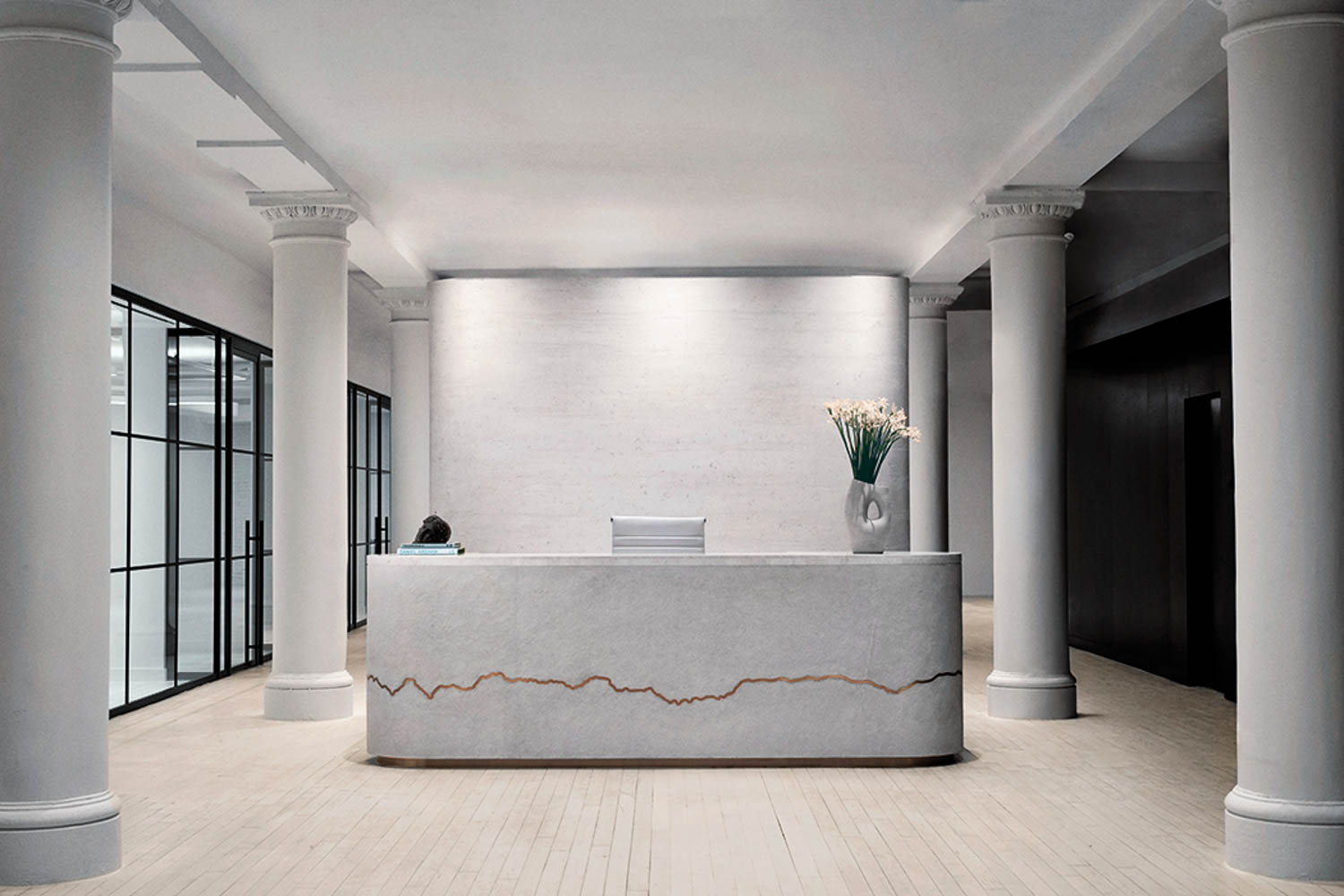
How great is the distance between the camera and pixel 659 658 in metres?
6.26

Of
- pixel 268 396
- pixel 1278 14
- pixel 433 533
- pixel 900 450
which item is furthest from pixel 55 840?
pixel 900 450

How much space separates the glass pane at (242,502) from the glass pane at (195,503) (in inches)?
21.9

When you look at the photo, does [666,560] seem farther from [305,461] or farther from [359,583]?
[359,583]

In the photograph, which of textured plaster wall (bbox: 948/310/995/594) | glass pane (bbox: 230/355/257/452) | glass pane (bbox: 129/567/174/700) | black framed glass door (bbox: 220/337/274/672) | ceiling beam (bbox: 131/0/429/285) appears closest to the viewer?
ceiling beam (bbox: 131/0/429/285)

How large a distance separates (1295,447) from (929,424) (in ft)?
27.3

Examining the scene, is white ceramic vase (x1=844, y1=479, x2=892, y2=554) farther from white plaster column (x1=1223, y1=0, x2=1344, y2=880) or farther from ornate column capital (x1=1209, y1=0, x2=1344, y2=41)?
ornate column capital (x1=1209, y1=0, x2=1344, y2=41)

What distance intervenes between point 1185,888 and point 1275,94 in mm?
2594

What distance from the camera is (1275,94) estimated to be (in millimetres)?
4402

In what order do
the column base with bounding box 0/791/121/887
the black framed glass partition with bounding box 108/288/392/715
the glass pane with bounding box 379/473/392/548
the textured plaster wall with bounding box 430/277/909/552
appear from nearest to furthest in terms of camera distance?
1. the column base with bounding box 0/791/121/887
2. the black framed glass partition with bounding box 108/288/392/715
3. the textured plaster wall with bounding box 430/277/909/552
4. the glass pane with bounding box 379/473/392/548

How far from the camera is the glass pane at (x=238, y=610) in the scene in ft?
33.0

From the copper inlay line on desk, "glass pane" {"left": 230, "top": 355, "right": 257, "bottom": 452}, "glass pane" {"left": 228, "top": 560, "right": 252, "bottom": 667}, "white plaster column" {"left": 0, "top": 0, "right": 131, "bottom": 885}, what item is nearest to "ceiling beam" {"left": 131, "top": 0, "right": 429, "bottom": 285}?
"white plaster column" {"left": 0, "top": 0, "right": 131, "bottom": 885}

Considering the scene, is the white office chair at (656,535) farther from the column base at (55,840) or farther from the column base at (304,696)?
the column base at (55,840)

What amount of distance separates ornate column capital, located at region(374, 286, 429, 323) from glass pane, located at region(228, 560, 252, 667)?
9.23 feet

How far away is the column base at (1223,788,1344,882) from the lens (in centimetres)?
427
